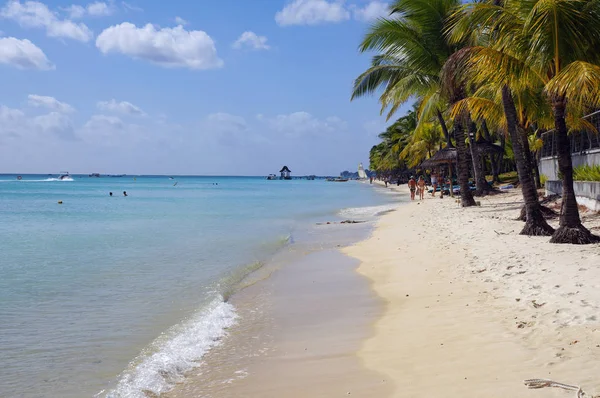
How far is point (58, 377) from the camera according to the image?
215 inches

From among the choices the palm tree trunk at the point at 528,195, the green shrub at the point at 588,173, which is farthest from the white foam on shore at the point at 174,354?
the green shrub at the point at 588,173

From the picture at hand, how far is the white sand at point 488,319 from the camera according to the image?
13.9 ft

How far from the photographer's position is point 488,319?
19.3 ft

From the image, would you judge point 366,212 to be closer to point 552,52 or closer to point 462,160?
point 462,160

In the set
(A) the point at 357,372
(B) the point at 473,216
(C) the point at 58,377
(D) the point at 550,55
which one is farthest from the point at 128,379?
(B) the point at 473,216

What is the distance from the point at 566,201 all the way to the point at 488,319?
16.4 feet

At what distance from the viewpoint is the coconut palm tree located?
28.6 ft

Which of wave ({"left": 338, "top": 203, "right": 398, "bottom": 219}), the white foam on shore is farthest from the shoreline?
wave ({"left": 338, "top": 203, "right": 398, "bottom": 219})

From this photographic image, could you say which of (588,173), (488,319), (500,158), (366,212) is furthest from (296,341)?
(500,158)

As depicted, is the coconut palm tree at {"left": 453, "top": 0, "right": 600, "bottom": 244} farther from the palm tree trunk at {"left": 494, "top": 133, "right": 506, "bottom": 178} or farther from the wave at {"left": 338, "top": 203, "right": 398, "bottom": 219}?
the palm tree trunk at {"left": 494, "top": 133, "right": 506, "bottom": 178}

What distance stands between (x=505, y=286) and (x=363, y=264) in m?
4.32

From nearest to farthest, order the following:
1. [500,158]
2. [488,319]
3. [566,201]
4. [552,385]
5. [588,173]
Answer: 1. [552,385]
2. [488,319]
3. [566,201]
4. [588,173]
5. [500,158]

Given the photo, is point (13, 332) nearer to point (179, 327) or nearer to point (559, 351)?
point (179, 327)

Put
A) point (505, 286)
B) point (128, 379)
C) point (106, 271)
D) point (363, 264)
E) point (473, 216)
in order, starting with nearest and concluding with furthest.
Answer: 1. point (128, 379)
2. point (505, 286)
3. point (363, 264)
4. point (106, 271)
5. point (473, 216)
